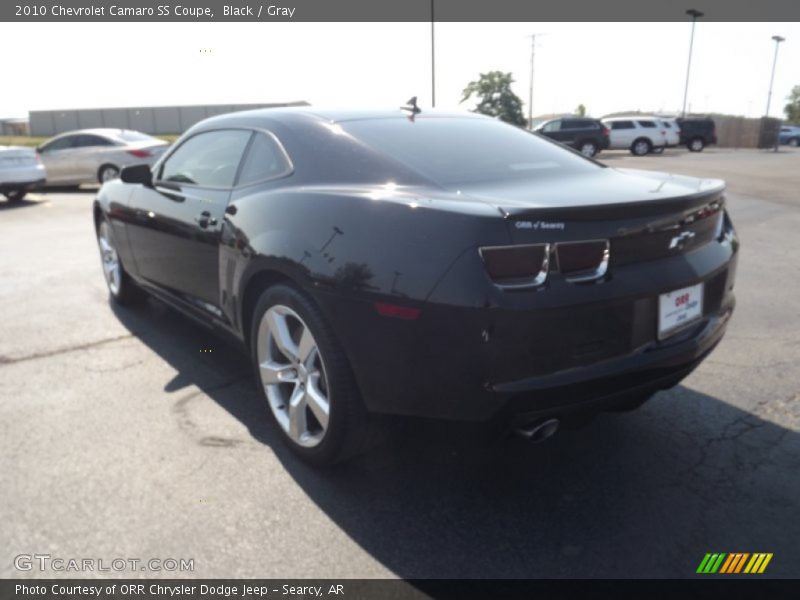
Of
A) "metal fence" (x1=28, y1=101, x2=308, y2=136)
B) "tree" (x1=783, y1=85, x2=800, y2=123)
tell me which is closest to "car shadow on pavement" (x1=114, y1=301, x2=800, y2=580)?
"metal fence" (x1=28, y1=101, x2=308, y2=136)

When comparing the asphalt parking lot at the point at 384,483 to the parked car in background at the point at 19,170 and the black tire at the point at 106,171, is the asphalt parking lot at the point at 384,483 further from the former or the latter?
the black tire at the point at 106,171

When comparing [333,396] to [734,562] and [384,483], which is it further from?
[734,562]

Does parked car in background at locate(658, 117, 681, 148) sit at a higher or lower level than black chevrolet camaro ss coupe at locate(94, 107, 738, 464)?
lower

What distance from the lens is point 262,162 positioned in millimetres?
3402

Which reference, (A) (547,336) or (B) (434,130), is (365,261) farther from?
(B) (434,130)

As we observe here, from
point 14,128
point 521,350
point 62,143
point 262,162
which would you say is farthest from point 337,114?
point 14,128

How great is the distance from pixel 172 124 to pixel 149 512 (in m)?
78.7

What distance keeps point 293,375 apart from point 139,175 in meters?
2.27

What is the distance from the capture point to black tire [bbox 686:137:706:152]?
35188mm

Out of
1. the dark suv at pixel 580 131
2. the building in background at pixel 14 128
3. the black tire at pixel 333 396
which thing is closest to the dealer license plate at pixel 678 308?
the black tire at pixel 333 396

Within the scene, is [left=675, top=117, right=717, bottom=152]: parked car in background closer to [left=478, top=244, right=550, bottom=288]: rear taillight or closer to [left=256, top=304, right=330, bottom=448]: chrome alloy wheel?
[left=256, top=304, right=330, bottom=448]: chrome alloy wheel

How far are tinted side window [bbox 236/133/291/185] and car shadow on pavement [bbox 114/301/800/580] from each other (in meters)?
1.20

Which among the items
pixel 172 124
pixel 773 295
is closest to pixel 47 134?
pixel 172 124

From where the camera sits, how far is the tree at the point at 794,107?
303 feet
